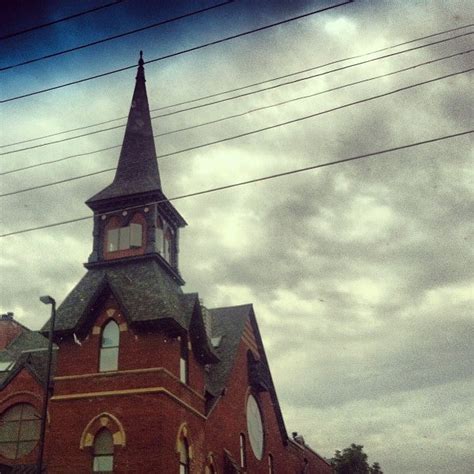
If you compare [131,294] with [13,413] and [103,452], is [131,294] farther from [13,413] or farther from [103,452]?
[13,413]

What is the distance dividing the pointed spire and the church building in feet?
0.23

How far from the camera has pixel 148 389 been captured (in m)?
23.8

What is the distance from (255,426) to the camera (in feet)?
113

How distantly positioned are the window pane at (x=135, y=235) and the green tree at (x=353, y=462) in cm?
3560

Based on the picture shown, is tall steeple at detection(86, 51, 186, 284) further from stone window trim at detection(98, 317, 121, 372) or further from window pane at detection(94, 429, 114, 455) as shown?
window pane at detection(94, 429, 114, 455)

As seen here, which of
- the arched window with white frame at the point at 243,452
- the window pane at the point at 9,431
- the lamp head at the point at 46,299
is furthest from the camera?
the arched window with white frame at the point at 243,452

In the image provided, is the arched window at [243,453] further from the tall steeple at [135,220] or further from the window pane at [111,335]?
the window pane at [111,335]

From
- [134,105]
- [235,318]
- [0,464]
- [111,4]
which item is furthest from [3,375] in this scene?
[111,4]

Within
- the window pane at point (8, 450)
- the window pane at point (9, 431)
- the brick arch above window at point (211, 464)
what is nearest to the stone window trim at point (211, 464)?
the brick arch above window at point (211, 464)

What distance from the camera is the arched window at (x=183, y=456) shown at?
79.4 ft

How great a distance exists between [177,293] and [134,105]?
484 inches

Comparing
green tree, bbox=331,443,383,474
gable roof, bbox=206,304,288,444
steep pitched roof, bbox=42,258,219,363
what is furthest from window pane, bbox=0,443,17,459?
green tree, bbox=331,443,383,474

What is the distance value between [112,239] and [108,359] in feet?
22.8

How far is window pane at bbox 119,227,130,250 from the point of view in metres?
29.6
